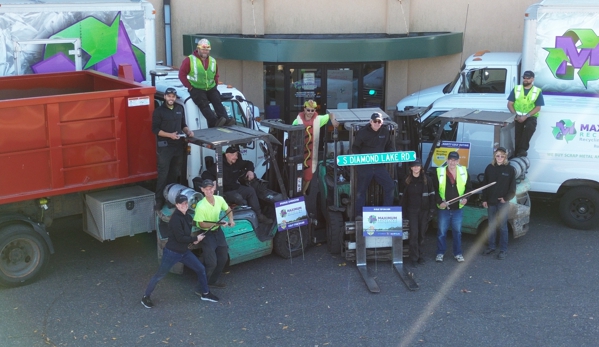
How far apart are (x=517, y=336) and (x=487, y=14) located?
36.9 ft

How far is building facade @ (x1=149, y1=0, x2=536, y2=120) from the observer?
17.1 m

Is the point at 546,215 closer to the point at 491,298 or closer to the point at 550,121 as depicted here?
the point at 550,121

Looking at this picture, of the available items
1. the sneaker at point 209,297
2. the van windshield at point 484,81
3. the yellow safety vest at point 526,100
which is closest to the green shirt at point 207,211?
the sneaker at point 209,297

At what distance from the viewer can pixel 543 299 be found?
9875 millimetres

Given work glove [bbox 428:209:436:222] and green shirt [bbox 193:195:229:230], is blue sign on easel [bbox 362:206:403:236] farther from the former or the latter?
green shirt [bbox 193:195:229:230]

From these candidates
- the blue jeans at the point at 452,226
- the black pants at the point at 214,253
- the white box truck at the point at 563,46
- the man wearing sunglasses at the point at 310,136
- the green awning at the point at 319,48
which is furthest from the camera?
the green awning at the point at 319,48

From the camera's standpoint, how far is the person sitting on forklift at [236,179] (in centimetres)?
1059

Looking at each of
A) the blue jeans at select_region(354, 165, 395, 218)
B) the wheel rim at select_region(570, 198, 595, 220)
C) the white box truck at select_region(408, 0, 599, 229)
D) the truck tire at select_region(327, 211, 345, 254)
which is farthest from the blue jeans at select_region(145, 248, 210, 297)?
the wheel rim at select_region(570, 198, 595, 220)

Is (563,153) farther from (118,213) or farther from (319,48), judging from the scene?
(118,213)

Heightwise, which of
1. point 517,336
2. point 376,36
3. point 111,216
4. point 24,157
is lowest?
point 517,336

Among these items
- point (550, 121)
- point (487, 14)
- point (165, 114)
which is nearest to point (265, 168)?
point (165, 114)

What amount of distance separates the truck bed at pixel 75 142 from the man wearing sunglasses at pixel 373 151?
3034 mm

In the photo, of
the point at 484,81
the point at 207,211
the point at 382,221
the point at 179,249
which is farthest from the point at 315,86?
the point at 179,249

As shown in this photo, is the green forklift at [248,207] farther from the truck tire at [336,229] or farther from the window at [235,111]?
the window at [235,111]
